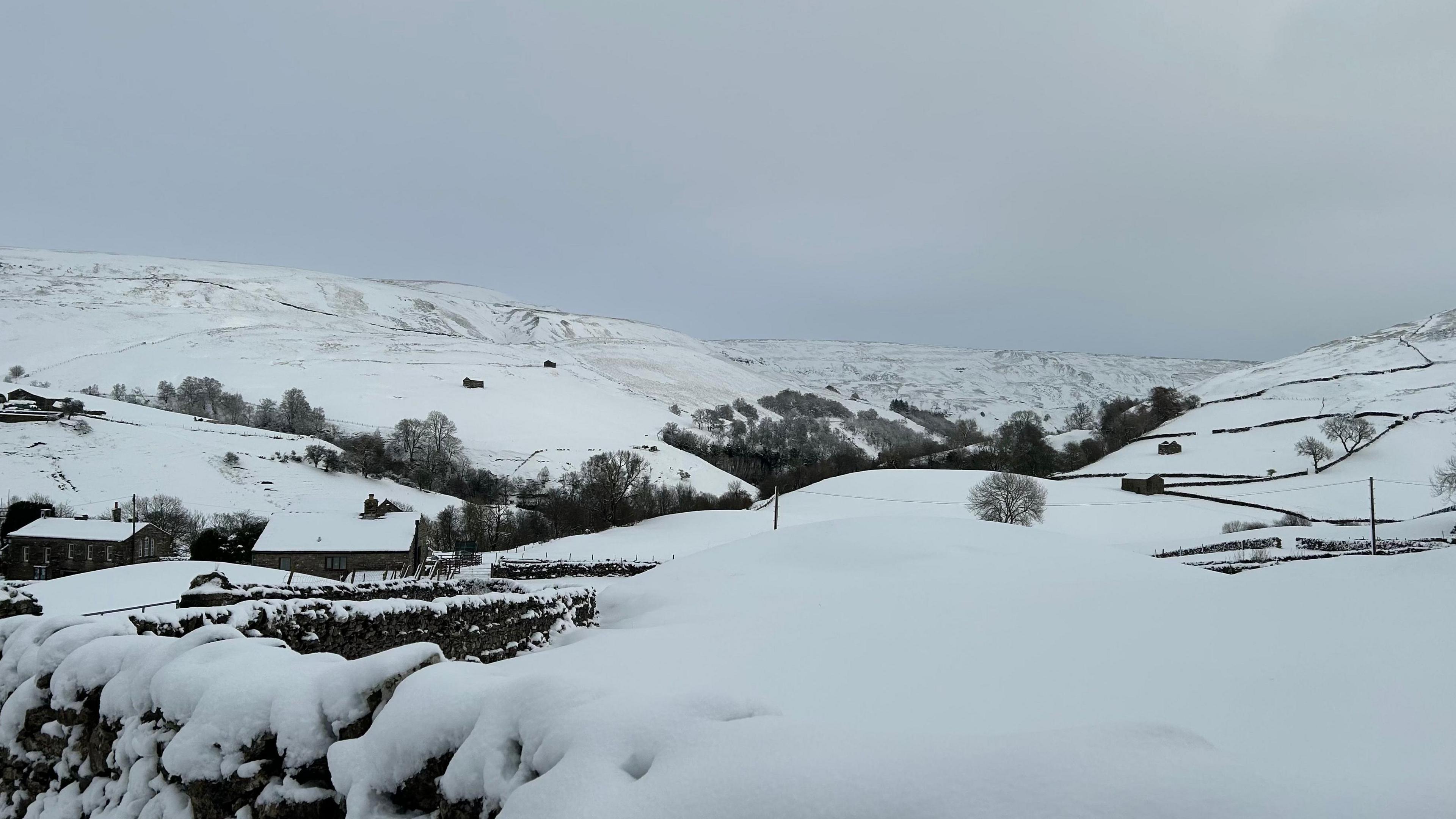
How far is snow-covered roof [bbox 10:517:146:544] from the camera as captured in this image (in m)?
41.8

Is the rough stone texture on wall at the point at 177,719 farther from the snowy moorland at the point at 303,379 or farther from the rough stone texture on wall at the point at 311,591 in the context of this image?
the snowy moorland at the point at 303,379

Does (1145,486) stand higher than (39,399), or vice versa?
(39,399)

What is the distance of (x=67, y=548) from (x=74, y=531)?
40.8 inches

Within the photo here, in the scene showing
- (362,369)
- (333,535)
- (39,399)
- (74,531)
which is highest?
(362,369)

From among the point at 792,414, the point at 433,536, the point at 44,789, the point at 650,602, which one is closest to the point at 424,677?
the point at 44,789

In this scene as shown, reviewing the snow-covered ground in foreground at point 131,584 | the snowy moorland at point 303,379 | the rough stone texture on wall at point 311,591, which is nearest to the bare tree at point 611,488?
the snowy moorland at point 303,379

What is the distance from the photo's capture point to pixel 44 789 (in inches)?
214

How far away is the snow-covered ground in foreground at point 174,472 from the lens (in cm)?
6253

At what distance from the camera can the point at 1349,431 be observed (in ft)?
239

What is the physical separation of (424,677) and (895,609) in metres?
8.53

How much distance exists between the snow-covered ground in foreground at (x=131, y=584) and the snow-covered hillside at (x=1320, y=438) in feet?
196

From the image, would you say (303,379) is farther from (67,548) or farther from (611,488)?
(67,548)

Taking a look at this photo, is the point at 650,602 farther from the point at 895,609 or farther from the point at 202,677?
the point at 202,677

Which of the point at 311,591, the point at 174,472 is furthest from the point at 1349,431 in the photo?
the point at 174,472
